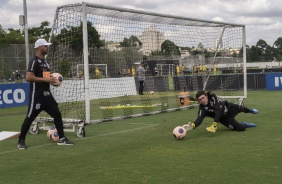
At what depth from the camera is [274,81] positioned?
84.6 ft

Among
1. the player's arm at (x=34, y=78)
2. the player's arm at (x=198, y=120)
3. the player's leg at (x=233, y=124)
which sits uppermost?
the player's arm at (x=34, y=78)

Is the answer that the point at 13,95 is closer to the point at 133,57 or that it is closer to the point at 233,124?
the point at 133,57

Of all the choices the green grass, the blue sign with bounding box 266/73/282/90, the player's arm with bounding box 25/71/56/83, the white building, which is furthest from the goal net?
the blue sign with bounding box 266/73/282/90

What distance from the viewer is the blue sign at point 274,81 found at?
25.6m

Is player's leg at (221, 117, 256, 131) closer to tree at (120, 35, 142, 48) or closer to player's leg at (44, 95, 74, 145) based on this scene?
player's leg at (44, 95, 74, 145)

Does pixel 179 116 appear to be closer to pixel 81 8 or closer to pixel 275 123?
pixel 275 123

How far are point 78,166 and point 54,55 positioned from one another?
5.83 meters

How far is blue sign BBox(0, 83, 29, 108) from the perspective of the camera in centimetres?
1800

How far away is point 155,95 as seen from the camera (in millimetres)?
21562

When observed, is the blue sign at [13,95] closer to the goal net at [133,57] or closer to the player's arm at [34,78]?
the goal net at [133,57]

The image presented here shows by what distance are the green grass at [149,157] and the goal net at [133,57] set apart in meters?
2.14

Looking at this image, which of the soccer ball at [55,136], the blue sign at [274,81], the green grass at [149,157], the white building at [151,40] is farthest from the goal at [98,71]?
the blue sign at [274,81]

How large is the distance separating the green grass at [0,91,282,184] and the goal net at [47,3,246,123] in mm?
2140

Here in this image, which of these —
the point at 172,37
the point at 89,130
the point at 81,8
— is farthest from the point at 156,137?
the point at 172,37
